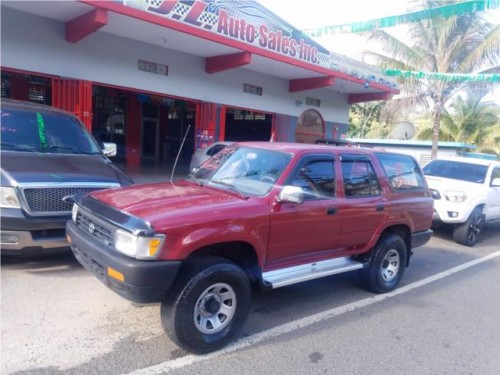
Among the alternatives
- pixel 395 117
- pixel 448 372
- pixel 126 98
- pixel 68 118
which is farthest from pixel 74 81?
pixel 395 117

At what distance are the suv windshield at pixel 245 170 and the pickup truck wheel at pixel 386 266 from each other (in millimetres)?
1848

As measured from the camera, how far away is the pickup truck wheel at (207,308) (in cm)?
328

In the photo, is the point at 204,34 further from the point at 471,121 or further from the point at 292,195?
the point at 471,121

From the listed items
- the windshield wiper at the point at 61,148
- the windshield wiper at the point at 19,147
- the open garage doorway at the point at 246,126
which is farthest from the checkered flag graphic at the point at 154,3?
the open garage doorway at the point at 246,126

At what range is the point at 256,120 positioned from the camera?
18500mm

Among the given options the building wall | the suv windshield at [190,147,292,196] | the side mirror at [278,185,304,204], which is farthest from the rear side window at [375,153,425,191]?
the building wall

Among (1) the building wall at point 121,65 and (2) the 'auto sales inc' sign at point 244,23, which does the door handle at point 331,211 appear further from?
(1) the building wall at point 121,65

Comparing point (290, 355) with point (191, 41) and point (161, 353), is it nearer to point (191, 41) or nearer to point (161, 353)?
point (161, 353)

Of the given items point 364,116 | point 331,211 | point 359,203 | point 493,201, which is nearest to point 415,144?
point 364,116

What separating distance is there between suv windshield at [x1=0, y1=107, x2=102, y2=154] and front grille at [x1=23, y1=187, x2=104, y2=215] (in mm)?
1133

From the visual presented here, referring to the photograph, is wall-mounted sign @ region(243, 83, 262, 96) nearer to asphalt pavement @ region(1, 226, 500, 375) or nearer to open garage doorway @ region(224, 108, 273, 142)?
open garage doorway @ region(224, 108, 273, 142)

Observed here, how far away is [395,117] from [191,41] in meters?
14.0

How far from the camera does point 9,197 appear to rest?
4500mm

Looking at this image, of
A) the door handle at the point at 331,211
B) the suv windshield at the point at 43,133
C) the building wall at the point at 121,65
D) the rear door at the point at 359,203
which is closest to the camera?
the door handle at the point at 331,211
